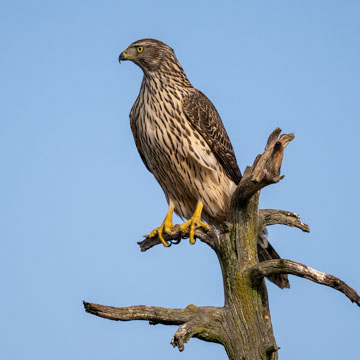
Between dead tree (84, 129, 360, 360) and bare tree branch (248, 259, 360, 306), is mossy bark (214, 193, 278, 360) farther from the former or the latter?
bare tree branch (248, 259, 360, 306)

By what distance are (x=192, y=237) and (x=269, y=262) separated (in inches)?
48.4

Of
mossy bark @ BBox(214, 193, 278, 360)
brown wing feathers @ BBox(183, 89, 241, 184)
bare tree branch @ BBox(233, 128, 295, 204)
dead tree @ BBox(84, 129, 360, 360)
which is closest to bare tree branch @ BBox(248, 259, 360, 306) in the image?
dead tree @ BBox(84, 129, 360, 360)

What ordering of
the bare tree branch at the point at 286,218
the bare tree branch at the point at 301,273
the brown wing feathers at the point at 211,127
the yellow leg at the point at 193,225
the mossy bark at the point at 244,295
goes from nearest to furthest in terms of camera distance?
the bare tree branch at the point at 301,273 → the mossy bark at the point at 244,295 → the bare tree branch at the point at 286,218 → the yellow leg at the point at 193,225 → the brown wing feathers at the point at 211,127

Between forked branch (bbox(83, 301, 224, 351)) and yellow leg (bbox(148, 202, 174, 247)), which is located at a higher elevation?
yellow leg (bbox(148, 202, 174, 247))

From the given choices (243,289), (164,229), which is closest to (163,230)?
(164,229)

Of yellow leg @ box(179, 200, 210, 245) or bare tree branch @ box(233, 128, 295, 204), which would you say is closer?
bare tree branch @ box(233, 128, 295, 204)

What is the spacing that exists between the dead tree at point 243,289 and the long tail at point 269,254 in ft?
1.52

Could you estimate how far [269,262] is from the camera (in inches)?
244

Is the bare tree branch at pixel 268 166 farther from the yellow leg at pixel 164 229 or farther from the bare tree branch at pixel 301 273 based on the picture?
the yellow leg at pixel 164 229

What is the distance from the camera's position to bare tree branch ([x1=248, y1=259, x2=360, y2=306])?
5.80 metres

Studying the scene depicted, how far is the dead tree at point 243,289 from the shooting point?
5965 mm

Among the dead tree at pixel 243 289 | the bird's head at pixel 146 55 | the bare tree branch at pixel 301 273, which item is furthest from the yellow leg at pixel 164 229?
the bird's head at pixel 146 55

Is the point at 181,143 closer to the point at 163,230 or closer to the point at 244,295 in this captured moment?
the point at 163,230

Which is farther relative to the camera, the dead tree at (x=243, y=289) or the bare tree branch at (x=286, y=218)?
the bare tree branch at (x=286, y=218)
